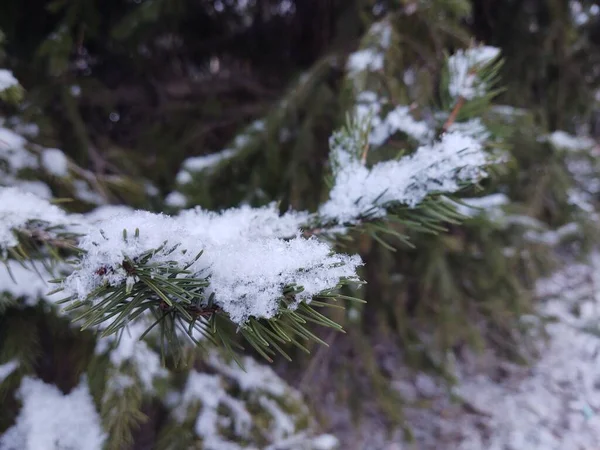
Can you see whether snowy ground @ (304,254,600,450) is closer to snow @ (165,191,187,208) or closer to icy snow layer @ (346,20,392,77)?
snow @ (165,191,187,208)

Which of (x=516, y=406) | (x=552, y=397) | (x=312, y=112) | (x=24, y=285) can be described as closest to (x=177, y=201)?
(x=24, y=285)

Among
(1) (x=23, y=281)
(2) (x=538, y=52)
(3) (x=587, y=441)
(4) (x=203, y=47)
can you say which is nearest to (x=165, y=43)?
(4) (x=203, y=47)

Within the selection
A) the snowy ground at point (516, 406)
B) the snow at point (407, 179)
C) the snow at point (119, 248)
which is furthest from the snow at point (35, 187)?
the snowy ground at point (516, 406)

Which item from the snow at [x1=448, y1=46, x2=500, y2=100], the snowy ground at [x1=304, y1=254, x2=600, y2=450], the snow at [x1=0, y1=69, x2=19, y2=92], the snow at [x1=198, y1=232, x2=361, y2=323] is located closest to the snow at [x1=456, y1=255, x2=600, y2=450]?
the snowy ground at [x1=304, y1=254, x2=600, y2=450]

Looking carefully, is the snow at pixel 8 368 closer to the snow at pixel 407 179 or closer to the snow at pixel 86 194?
the snow at pixel 86 194

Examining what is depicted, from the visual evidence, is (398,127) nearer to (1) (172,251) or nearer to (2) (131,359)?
(1) (172,251)

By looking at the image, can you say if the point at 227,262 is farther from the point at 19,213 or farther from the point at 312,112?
the point at 312,112
